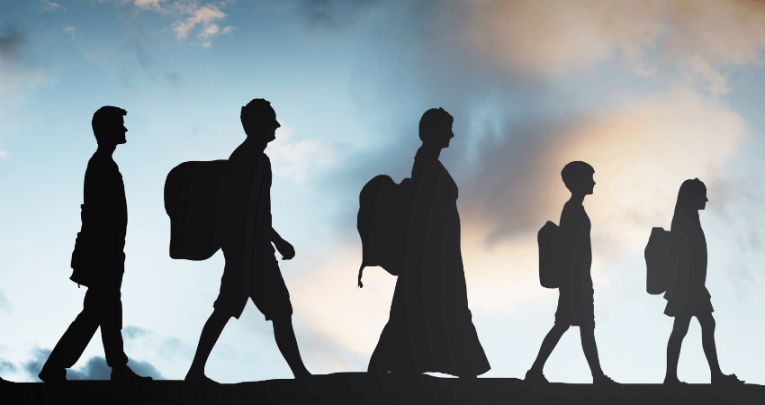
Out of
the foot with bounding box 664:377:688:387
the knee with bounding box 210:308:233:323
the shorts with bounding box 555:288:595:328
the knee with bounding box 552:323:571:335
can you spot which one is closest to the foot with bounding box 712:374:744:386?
the foot with bounding box 664:377:688:387

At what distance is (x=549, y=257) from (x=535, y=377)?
1.45 metres

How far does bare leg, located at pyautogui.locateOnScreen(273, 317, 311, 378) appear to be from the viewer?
276 inches

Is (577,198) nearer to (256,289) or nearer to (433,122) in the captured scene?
(433,122)

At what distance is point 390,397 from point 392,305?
3.29ft

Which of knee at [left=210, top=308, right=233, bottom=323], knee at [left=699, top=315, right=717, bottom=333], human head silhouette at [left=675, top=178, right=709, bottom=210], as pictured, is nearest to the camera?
knee at [left=210, top=308, right=233, bottom=323]

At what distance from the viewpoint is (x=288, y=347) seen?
703 centimetres

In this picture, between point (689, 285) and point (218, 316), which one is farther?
point (689, 285)

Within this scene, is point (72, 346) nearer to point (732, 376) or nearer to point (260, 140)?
point (260, 140)

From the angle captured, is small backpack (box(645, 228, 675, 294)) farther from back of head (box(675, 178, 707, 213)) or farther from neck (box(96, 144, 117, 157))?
neck (box(96, 144, 117, 157))

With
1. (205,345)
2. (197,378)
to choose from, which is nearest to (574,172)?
(205,345)

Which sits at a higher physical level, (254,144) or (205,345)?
(254,144)

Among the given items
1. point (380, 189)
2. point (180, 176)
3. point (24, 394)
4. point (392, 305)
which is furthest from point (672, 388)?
point (24, 394)

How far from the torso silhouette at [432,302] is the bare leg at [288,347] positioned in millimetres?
840

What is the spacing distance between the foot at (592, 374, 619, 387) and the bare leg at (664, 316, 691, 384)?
81 cm
